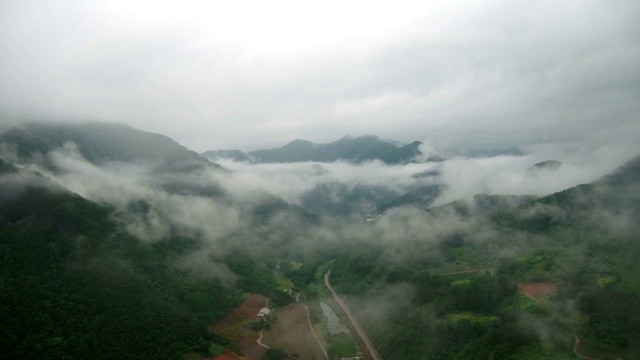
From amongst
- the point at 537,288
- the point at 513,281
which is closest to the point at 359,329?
the point at 513,281

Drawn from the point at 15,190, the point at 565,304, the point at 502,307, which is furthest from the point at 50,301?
the point at 565,304

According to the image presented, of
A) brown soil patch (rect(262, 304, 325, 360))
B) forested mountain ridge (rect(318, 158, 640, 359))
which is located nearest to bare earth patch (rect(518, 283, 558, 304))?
forested mountain ridge (rect(318, 158, 640, 359))

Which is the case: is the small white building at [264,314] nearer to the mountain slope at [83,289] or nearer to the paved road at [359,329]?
the mountain slope at [83,289]

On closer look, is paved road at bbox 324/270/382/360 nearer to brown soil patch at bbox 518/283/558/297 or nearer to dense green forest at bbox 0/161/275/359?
dense green forest at bbox 0/161/275/359

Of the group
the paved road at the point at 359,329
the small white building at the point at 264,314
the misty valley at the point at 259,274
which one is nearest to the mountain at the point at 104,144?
the misty valley at the point at 259,274

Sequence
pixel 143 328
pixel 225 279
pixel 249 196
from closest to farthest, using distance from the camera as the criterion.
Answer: pixel 143 328, pixel 225 279, pixel 249 196

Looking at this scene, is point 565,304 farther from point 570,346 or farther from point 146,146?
point 146,146
